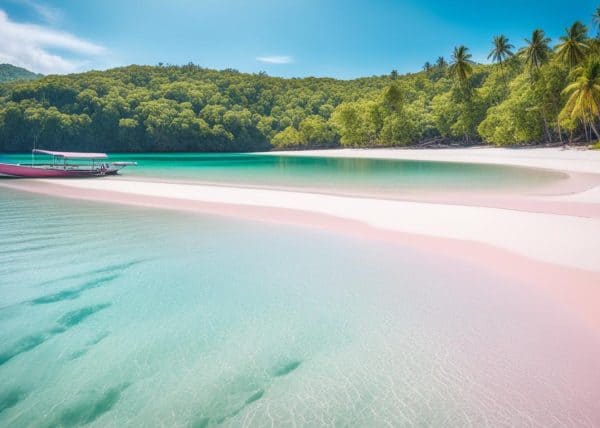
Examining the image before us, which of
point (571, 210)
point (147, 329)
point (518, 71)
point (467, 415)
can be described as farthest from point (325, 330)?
point (518, 71)

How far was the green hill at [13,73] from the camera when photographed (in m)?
143

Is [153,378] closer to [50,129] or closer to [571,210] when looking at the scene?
[571,210]

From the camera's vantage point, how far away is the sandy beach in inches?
264

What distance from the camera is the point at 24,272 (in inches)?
282

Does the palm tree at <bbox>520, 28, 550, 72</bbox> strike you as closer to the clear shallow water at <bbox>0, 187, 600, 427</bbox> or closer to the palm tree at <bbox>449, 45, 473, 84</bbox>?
the palm tree at <bbox>449, 45, 473, 84</bbox>

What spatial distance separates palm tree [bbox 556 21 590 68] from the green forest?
109mm

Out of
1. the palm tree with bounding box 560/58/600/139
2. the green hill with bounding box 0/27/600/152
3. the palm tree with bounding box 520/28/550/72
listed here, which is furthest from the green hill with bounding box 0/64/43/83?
the palm tree with bounding box 560/58/600/139

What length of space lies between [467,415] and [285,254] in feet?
17.5

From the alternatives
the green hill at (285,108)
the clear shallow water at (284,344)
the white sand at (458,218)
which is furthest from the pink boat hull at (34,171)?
the green hill at (285,108)

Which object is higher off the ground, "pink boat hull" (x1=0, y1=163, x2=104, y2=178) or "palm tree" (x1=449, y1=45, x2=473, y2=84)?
"palm tree" (x1=449, y1=45, x2=473, y2=84)

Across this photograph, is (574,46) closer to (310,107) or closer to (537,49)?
(537,49)

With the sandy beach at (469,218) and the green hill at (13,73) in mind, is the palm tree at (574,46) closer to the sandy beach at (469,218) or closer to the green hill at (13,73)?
the sandy beach at (469,218)

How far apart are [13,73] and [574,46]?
185 m

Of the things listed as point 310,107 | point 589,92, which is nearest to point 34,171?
point 589,92
